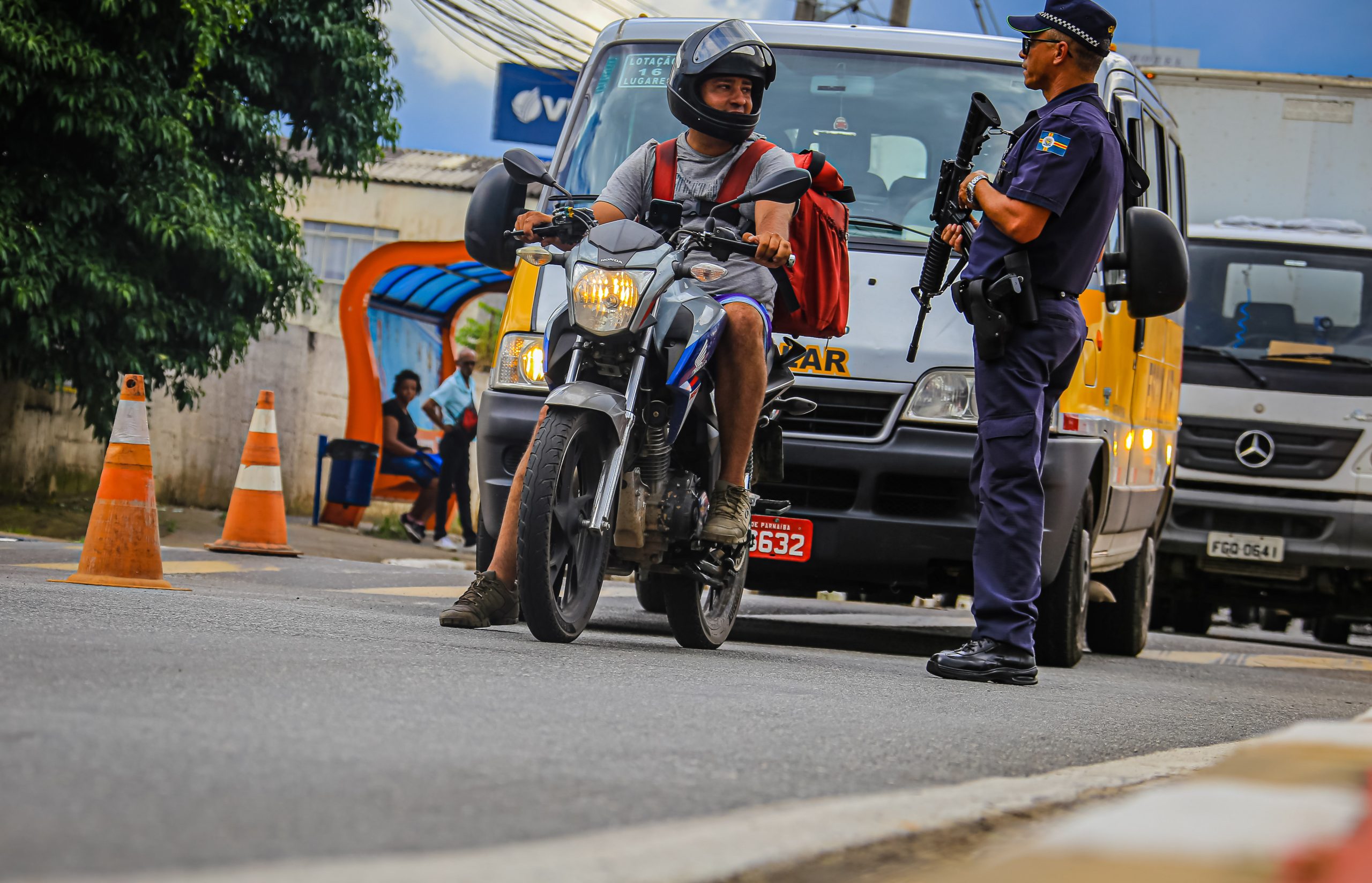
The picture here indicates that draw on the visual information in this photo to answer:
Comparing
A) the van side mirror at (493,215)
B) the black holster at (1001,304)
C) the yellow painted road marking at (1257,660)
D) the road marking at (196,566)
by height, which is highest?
the van side mirror at (493,215)

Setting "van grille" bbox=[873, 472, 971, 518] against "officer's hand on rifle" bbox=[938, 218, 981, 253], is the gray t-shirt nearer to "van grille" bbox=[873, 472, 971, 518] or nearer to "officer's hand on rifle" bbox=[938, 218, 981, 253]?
"officer's hand on rifle" bbox=[938, 218, 981, 253]

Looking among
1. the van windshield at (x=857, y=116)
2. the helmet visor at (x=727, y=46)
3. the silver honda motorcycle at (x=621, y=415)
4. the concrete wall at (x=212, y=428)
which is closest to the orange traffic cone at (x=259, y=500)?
the concrete wall at (x=212, y=428)

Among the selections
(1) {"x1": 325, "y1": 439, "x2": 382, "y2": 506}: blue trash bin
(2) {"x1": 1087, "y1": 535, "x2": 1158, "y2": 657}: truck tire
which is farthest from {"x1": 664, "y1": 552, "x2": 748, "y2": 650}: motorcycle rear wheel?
(1) {"x1": 325, "y1": 439, "x2": 382, "y2": 506}: blue trash bin

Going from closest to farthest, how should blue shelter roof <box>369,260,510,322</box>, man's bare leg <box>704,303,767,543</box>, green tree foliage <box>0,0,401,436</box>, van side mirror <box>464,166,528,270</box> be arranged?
man's bare leg <box>704,303,767,543</box> → van side mirror <box>464,166,528,270</box> → green tree foliage <box>0,0,401,436</box> → blue shelter roof <box>369,260,510,322</box>

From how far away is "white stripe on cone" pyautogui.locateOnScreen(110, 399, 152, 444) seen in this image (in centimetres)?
684

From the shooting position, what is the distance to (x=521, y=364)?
6.58 meters

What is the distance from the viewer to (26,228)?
12438 mm

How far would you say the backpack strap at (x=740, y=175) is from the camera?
5793mm

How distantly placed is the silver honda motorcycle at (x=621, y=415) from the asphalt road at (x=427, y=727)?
0.92 feet

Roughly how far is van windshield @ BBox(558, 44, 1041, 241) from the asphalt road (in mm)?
1878

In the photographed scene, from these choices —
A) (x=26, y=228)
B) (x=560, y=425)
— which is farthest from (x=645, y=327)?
(x=26, y=228)

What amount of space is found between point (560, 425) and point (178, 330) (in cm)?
971

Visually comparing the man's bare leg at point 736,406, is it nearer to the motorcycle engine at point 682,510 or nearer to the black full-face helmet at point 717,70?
the motorcycle engine at point 682,510

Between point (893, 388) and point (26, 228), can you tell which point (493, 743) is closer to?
point (893, 388)
